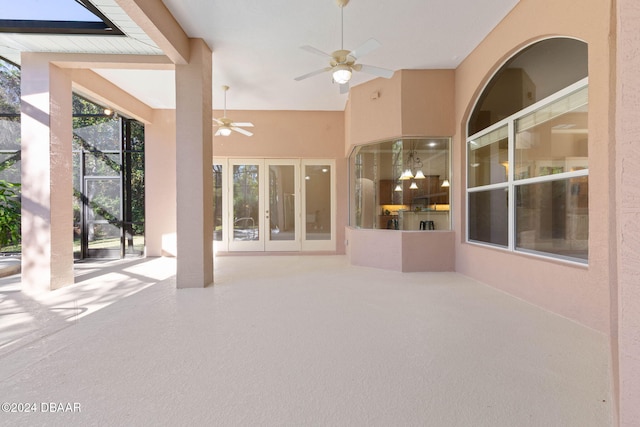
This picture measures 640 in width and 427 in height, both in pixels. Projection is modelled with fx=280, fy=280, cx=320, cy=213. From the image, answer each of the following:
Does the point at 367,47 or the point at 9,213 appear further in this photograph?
the point at 9,213

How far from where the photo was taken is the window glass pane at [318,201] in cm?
720

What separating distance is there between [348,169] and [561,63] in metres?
4.46

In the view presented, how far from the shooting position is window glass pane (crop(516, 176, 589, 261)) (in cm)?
292

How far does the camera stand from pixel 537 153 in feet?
11.5

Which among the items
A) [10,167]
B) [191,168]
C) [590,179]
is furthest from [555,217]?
[10,167]

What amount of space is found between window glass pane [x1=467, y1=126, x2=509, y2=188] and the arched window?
0.05 ft

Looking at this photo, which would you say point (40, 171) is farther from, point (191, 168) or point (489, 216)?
point (489, 216)

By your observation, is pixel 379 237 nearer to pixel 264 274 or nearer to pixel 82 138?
pixel 264 274

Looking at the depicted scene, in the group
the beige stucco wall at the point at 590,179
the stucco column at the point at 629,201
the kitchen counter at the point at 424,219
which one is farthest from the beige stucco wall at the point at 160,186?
the stucco column at the point at 629,201

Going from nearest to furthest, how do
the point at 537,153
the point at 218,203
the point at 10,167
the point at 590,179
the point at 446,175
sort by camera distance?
the point at 590,179, the point at 537,153, the point at 446,175, the point at 10,167, the point at 218,203

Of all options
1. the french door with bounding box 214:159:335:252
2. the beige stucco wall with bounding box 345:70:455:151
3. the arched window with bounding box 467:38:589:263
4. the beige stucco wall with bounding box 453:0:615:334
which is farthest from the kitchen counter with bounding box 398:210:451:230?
the french door with bounding box 214:159:335:252

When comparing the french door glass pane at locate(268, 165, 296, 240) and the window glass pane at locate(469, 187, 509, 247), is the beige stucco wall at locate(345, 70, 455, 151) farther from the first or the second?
the french door glass pane at locate(268, 165, 296, 240)

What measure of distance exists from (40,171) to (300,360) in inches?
180

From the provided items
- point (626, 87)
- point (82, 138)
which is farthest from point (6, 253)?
point (626, 87)
